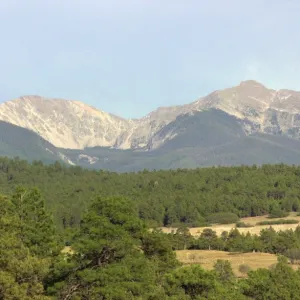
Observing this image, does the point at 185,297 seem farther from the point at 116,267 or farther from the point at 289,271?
the point at 289,271

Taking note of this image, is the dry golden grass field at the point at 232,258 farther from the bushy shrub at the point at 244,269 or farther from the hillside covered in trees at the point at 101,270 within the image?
the hillside covered in trees at the point at 101,270

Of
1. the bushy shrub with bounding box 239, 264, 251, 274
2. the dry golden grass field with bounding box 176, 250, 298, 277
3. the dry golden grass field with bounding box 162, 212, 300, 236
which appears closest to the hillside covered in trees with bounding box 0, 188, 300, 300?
the bushy shrub with bounding box 239, 264, 251, 274

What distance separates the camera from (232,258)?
342ft

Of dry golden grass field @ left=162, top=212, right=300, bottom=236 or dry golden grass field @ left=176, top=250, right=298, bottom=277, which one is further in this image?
dry golden grass field @ left=162, top=212, right=300, bottom=236

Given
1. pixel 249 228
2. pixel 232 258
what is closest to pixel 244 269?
pixel 232 258

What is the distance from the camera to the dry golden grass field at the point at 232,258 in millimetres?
92113

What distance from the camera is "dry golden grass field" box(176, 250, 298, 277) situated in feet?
302

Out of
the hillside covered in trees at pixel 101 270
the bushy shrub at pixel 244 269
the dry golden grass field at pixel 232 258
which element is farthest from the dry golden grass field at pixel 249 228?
the hillside covered in trees at pixel 101 270

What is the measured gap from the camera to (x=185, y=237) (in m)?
129

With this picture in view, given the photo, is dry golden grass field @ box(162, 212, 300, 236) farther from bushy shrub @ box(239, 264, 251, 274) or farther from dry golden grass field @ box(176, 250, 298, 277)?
bushy shrub @ box(239, 264, 251, 274)

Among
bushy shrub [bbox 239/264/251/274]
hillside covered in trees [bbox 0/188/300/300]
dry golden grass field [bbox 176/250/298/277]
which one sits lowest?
dry golden grass field [bbox 176/250/298/277]

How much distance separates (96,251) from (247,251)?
265ft

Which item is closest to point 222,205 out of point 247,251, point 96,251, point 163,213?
point 163,213

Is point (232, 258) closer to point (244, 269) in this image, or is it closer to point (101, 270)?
A: point (244, 269)
